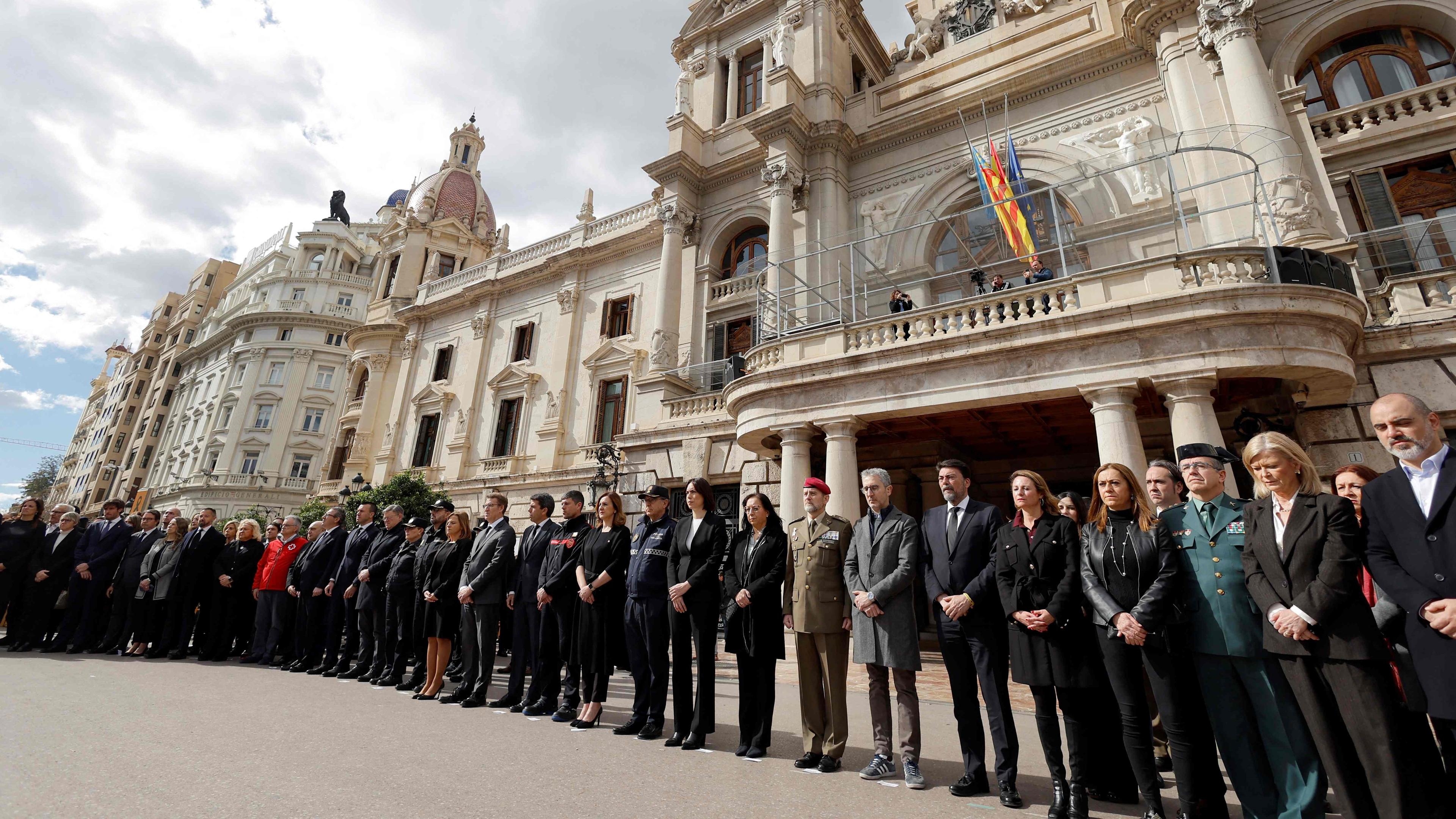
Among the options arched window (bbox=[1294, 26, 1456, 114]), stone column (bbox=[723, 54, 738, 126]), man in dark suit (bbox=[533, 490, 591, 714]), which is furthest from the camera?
stone column (bbox=[723, 54, 738, 126])

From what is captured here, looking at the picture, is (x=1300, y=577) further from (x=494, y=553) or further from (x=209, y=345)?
(x=209, y=345)

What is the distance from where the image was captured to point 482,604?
6730 millimetres

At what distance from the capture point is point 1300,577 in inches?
126

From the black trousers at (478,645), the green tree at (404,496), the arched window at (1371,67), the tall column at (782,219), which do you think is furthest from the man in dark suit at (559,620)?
the green tree at (404,496)

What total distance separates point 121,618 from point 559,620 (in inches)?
312

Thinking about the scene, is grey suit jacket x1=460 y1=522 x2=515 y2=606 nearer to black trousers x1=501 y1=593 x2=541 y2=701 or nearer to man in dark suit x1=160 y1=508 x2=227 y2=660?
black trousers x1=501 y1=593 x2=541 y2=701

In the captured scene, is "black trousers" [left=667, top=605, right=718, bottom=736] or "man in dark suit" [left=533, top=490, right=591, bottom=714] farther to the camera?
"man in dark suit" [left=533, top=490, right=591, bottom=714]

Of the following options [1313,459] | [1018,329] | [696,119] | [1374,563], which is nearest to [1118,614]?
[1374,563]

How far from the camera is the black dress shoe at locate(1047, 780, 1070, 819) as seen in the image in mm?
3643

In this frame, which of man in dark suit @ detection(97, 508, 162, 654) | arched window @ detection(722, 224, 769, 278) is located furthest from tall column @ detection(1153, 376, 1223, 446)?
man in dark suit @ detection(97, 508, 162, 654)

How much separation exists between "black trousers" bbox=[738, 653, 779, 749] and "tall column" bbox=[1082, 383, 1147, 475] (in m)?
6.12

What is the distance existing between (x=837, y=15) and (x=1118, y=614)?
20.7m

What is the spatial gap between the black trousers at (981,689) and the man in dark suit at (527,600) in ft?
13.0

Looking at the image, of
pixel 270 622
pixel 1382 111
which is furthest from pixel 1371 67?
pixel 270 622
